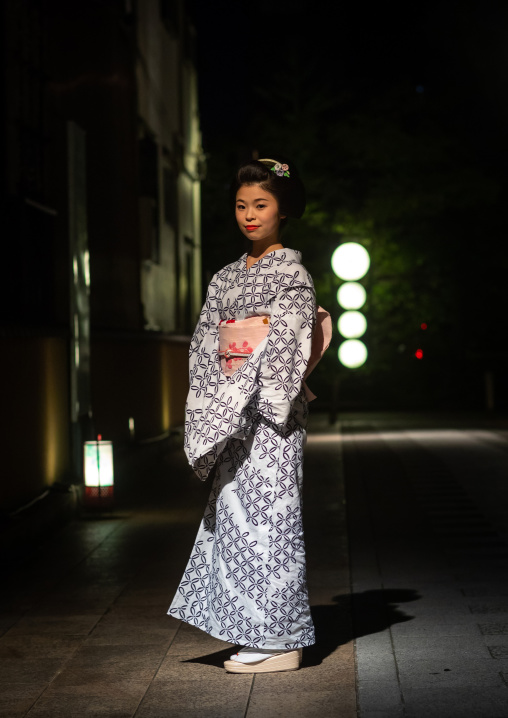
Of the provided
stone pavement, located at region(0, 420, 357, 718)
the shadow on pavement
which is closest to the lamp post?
stone pavement, located at region(0, 420, 357, 718)

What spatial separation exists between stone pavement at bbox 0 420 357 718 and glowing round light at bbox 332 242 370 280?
4288 millimetres

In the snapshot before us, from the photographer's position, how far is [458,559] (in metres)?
7.70

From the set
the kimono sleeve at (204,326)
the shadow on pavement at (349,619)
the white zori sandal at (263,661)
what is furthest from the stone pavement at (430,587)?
the kimono sleeve at (204,326)

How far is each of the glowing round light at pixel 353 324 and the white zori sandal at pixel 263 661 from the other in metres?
8.70

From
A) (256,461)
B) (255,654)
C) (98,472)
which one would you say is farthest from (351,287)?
(255,654)

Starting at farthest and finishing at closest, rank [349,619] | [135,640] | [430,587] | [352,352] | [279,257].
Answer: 1. [352,352]
2. [430,587]
3. [349,619]
4. [135,640]
5. [279,257]

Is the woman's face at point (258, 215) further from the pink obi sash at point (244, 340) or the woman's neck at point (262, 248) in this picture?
the pink obi sash at point (244, 340)

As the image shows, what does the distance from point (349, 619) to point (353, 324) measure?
7735 mm

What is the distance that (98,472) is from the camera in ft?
33.0

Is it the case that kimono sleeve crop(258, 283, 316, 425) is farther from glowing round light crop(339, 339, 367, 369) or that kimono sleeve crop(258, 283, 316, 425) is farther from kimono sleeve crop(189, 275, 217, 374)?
glowing round light crop(339, 339, 367, 369)

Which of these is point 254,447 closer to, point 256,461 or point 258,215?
point 256,461

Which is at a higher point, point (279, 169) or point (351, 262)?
point (351, 262)

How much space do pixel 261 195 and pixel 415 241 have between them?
94.4ft

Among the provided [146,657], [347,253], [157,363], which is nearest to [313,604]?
[146,657]
